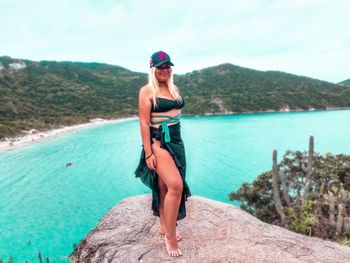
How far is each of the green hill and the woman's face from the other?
265 feet

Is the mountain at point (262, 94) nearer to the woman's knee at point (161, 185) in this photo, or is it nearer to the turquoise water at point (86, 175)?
the turquoise water at point (86, 175)

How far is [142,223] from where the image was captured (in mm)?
4934

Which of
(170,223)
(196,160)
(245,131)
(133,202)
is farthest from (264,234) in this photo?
(245,131)

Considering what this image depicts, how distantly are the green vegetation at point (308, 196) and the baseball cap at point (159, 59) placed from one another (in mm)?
11409

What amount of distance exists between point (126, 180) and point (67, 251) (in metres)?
17.7

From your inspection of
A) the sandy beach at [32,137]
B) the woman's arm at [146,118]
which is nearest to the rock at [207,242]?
the woman's arm at [146,118]

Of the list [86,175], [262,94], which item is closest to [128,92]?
[262,94]

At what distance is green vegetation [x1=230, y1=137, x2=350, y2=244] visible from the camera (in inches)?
492

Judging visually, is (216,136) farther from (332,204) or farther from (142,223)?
(142,223)

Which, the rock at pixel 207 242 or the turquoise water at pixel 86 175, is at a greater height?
the rock at pixel 207 242

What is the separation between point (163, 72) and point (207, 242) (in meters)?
2.69

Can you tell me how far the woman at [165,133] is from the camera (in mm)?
3467

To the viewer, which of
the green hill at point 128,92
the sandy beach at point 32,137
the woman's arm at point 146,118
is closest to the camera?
the woman's arm at point 146,118

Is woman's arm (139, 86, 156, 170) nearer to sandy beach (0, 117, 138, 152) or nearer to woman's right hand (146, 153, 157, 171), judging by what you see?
woman's right hand (146, 153, 157, 171)
